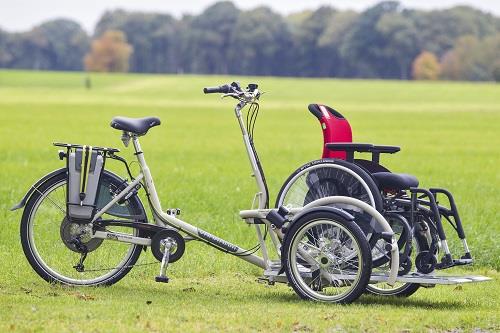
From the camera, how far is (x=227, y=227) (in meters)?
13.4

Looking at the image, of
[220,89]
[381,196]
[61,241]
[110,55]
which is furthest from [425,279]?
[110,55]

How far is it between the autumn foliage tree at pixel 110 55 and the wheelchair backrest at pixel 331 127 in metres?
175

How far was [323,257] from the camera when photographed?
27.9ft

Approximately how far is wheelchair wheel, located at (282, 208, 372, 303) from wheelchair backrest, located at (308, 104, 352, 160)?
0.74 meters

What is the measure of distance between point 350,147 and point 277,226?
81 centimetres

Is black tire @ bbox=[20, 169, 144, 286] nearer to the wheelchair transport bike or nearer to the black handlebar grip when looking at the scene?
the wheelchair transport bike

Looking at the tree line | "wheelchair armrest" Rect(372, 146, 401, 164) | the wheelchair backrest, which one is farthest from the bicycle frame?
the tree line

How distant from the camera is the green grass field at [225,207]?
758cm

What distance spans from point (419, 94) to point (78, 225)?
256ft

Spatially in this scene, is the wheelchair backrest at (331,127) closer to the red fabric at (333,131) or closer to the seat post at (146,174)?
the red fabric at (333,131)

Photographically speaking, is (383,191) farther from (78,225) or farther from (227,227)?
(227,227)

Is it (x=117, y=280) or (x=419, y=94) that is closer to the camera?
(x=117, y=280)

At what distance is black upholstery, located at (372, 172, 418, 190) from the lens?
8.45 meters

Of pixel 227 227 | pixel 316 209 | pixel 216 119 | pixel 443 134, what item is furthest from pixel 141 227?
pixel 216 119
